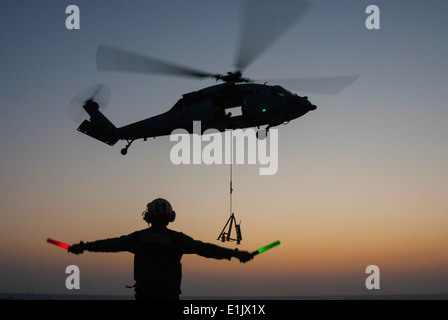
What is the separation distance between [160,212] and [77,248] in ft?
2.94

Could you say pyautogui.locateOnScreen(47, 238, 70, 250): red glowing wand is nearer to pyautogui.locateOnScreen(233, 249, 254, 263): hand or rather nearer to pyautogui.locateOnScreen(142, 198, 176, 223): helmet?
pyautogui.locateOnScreen(142, 198, 176, 223): helmet

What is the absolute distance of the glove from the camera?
509cm

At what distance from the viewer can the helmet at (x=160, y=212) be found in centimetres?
525

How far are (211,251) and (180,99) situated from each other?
14.0 m

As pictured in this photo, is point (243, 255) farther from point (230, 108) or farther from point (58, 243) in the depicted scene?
point (230, 108)

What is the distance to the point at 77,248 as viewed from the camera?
16.9ft

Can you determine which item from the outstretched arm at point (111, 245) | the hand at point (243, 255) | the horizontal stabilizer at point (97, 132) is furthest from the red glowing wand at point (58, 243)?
the horizontal stabilizer at point (97, 132)

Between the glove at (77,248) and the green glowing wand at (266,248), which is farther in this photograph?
the glove at (77,248)

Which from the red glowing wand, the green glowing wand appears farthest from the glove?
the green glowing wand

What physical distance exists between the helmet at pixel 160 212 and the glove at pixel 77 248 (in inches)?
28.0

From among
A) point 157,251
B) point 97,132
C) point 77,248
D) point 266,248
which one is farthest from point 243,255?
point 97,132

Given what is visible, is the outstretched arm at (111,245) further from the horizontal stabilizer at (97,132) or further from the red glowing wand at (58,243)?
the horizontal stabilizer at (97,132)
